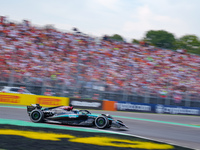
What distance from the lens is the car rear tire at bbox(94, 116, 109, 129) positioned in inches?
340

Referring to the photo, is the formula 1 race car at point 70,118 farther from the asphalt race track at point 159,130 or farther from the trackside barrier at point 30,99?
the trackside barrier at point 30,99

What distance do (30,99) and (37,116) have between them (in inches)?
287

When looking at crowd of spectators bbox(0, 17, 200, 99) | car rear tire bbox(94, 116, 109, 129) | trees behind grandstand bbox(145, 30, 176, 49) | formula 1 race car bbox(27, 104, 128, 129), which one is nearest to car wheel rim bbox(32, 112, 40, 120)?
formula 1 race car bbox(27, 104, 128, 129)

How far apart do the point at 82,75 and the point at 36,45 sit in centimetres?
426

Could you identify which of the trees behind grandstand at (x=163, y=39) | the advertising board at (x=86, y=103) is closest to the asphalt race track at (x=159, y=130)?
the advertising board at (x=86, y=103)

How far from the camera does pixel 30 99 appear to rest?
51.6 feet

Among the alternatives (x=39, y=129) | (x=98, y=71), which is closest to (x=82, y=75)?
(x=98, y=71)

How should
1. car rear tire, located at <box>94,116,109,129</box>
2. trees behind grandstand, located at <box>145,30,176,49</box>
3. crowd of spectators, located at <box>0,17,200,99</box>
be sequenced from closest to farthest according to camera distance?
car rear tire, located at <box>94,116,109,129</box>
crowd of spectators, located at <box>0,17,200,99</box>
trees behind grandstand, located at <box>145,30,176,49</box>

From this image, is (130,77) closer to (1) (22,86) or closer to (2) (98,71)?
(2) (98,71)

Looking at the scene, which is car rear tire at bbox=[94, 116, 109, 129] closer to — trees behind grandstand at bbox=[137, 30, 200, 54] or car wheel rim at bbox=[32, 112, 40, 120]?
car wheel rim at bbox=[32, 112, 40, 120]

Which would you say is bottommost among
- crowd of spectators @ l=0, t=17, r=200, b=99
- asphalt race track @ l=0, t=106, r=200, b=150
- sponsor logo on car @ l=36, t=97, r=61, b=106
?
asphalt race track @ l=0, t=106, r=200, b=150

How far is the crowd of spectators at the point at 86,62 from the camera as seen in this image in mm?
17016

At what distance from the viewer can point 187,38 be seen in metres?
55.9

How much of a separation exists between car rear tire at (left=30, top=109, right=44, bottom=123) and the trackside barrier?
7.01 metres
